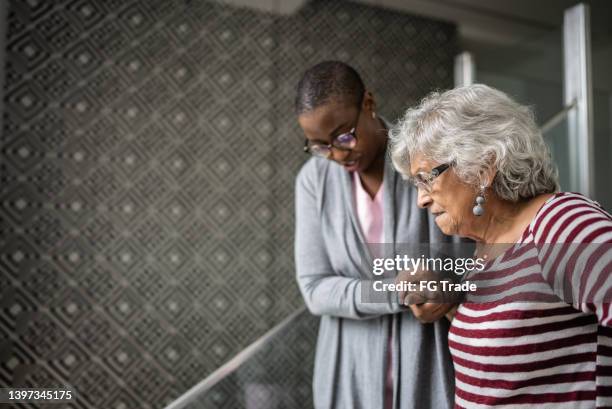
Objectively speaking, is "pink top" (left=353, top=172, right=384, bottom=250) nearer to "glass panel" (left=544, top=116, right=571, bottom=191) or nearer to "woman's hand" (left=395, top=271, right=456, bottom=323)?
"woman's hand" (left=395, top=271, right=456, bottom=323)

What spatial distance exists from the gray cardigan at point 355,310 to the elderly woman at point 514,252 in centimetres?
21

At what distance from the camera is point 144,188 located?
3352 mm

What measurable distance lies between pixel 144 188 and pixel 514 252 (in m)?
2.71

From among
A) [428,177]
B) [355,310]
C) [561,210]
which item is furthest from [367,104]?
[561,210]

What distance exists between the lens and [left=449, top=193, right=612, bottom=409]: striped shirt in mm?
831

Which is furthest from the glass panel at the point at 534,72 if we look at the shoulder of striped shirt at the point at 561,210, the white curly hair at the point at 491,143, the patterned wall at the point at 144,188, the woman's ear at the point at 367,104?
the shoulder of striped shirt at the point at 561,210

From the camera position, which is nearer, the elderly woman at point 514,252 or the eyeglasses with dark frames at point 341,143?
the elderly woman at point 514,252

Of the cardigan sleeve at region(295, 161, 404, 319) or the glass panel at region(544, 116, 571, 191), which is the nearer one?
the cardigan sleeve at region(295, 161, 404, 319)

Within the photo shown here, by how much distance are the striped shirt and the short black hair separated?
0.59m

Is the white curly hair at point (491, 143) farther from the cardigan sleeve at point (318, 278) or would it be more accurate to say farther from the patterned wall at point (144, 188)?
the patterned wall at point (144, 188)

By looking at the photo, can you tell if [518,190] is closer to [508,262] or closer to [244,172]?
[508,262]

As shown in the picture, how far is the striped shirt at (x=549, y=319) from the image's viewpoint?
2.72 feet

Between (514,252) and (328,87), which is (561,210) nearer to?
(514,252)

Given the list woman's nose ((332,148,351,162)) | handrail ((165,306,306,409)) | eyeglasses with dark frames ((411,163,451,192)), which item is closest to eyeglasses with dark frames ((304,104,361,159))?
woman's nose ((332,148,351,162))
